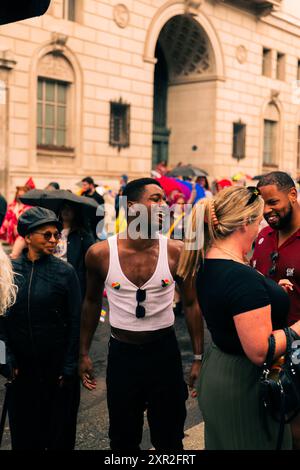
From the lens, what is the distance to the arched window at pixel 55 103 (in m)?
18.3

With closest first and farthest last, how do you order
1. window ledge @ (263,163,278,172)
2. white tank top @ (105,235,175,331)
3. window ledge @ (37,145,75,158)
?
white tank top @ (105,235,175,331) < window ledge @ (37,145,75,158) < window ledge @ (263,163,278,172)

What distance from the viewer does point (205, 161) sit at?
2600cm

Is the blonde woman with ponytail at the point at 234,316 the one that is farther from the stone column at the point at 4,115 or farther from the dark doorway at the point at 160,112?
the dark doorway at the point at 160,112

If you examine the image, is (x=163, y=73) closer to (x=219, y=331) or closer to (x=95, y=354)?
(x=95, y=354)

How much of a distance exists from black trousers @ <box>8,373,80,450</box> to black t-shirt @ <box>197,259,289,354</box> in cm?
134

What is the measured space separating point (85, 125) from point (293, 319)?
1663 centimetres

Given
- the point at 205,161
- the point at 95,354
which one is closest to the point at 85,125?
the point at 205,161

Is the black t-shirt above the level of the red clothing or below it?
above

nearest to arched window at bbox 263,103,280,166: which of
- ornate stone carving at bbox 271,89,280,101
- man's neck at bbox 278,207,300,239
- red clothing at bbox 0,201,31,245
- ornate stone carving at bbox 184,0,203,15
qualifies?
ornate stone carving at bbox 271,89,280,101

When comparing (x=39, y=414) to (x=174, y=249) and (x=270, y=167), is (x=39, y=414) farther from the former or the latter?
(x=270, y=167)

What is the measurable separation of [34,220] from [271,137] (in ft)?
90.7

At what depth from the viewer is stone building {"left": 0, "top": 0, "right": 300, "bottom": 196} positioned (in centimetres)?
1770

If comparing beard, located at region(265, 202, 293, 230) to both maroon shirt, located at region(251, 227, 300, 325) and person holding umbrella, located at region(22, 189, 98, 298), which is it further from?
person holding umbrella, located at region(22, 189, 98, 298)

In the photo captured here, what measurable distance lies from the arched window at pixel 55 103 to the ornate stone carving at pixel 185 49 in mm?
7515
